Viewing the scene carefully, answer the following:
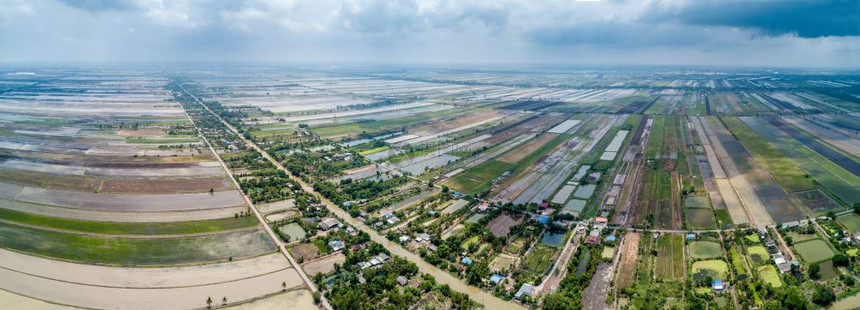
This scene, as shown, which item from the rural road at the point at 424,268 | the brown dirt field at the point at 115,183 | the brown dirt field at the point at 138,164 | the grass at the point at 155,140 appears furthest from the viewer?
the grass at the point at 155,140

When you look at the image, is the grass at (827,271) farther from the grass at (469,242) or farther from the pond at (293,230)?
the pond at (293,230)

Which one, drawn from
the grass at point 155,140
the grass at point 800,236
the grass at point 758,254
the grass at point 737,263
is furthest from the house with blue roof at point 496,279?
the grass at point 155,140

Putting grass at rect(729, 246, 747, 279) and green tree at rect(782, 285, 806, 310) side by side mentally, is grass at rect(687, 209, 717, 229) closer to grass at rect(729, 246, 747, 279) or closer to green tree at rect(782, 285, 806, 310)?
grass at rect(729, 246, 747, 279)

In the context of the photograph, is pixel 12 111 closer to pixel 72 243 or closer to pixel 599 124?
pixel 72 243

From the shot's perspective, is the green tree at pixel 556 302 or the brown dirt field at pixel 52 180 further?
the brown dirt field at pixel 52 180

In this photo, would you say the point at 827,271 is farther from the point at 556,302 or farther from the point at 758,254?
the point at 556,302

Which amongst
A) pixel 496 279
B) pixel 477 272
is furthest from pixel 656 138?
pixel 477 272

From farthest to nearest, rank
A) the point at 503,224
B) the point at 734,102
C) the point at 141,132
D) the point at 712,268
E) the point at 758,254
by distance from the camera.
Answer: the point at 734,102 → the point at 141,132 → the point at 503,224 → the point at 758,254 → the point at 712,268
